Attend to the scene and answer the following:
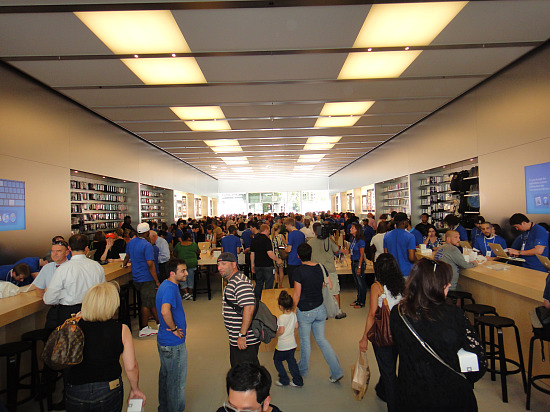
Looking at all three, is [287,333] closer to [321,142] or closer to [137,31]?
[137,31]

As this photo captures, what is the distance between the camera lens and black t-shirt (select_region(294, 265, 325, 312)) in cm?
364

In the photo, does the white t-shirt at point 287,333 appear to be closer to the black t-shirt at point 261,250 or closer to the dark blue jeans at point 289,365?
the dark blue jeans at point 289,365

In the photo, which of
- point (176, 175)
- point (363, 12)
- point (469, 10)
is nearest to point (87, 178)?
point (176, 175)

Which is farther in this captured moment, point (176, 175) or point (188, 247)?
point (176, 175)

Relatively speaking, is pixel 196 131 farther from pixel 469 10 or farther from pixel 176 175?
pixel 469 10

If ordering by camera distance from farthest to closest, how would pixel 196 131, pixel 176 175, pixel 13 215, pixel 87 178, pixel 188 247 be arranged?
pixel 176 175, pixel 196 131, pixel 87 178, pixel 188 247, pixel 13 215

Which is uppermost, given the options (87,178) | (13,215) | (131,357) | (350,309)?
(87,178)

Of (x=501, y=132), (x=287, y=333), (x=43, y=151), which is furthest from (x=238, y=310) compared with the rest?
(x=501, y=132)

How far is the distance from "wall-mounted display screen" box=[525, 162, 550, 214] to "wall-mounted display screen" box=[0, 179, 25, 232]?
8569 mm

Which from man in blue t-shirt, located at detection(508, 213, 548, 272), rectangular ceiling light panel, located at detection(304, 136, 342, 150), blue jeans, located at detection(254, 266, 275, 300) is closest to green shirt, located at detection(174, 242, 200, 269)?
blue jeans, located at detection(254, 266, 275, 300)

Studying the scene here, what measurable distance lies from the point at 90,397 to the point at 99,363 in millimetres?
210

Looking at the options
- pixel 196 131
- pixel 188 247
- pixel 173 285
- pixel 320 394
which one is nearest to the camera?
pixel 173 285

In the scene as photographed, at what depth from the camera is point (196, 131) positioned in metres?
10.2

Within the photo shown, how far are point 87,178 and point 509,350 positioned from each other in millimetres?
9525
